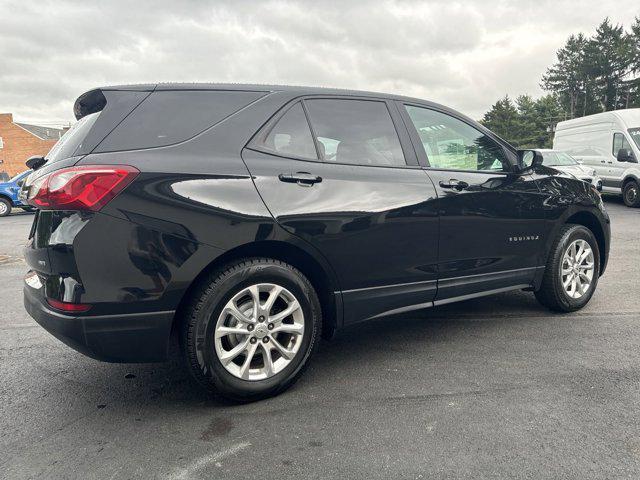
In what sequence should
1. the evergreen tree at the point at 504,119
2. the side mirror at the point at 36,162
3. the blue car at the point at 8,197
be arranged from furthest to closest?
the evergreen tree at the point at 504,119 < the blue car at the point at 8,197 < the side mirror at the point at 36,162

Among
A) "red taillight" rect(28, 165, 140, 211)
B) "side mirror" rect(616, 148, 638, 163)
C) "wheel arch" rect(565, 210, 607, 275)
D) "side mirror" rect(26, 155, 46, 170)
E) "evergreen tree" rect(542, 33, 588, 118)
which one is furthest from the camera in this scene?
"evergreen tree" rect(542, 33, 588, 118)

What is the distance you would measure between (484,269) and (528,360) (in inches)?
27.7

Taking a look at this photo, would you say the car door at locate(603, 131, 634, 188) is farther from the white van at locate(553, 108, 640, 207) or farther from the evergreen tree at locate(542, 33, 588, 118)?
the evergreen tree at locate(542, 33, 588, 118)

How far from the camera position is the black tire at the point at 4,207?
57.5 feet

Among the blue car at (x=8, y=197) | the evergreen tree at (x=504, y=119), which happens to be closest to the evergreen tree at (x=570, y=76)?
the evergreen tree at (x=504, y=119)

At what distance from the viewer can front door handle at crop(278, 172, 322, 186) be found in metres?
2.66

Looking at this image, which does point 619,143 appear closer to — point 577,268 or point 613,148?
point 613,148

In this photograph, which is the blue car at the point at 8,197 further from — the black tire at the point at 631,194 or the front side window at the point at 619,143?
the black tire at the point at 631,194

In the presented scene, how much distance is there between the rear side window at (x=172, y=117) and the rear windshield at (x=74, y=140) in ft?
0.53

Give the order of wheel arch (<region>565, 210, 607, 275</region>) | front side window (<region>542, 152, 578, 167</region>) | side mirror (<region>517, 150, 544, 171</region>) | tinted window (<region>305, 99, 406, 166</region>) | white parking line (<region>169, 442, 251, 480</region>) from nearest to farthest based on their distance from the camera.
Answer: white parking line (<region>169, 442, 251, 480</region>)
tinted window (<region>305, 99, 406, 166</region>)
side mirror (<region>517, 150, 544, 171</region>)
wheel arch (<region>565, 210, 607, 275</region>)
front side window (<region>542, 152, 578, 167</region>)

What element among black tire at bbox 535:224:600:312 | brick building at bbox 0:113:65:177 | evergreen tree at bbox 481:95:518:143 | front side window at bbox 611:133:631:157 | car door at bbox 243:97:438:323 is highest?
evergreen tree at bbox 481:95:518:143

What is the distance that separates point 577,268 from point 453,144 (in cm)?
168

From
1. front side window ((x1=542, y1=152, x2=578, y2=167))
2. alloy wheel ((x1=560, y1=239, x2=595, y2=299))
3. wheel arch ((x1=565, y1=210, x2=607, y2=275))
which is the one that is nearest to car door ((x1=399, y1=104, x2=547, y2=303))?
alloy wheel ((x1=560, y1=239, x2=595, y2=299))

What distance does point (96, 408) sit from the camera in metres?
2.62
